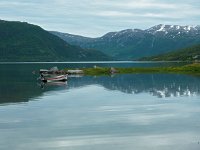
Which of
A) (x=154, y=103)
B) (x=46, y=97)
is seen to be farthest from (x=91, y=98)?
(x=154, y=103)

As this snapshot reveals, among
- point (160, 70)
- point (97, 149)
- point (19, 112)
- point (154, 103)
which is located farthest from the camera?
point (160, 70)

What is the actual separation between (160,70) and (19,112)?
12978 cm

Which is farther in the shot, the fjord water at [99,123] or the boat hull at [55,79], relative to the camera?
the boat hull at [55,79]

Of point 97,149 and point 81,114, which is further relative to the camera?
point 81,114

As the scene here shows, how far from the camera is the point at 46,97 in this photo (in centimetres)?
8550

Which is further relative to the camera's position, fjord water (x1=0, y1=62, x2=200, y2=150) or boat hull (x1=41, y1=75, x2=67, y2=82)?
boat hull (x1=41, y1=75, x2=67, y2=82)

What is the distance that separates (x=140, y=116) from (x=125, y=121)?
16.9ft

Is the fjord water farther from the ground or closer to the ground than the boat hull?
closer to the ground

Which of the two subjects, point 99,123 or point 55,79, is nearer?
point 99,123

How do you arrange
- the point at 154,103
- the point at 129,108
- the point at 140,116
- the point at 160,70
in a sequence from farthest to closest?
the point at 160,70 < the point at 154,103 < the point at 129,108 < the point at 140,116

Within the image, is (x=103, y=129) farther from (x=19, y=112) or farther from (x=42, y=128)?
(x=19, y=112)

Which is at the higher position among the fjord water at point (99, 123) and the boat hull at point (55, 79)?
the boat hull at point (55, 79)

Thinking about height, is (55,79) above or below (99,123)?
above

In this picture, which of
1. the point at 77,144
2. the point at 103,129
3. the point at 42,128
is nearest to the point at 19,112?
the point at 42,128
